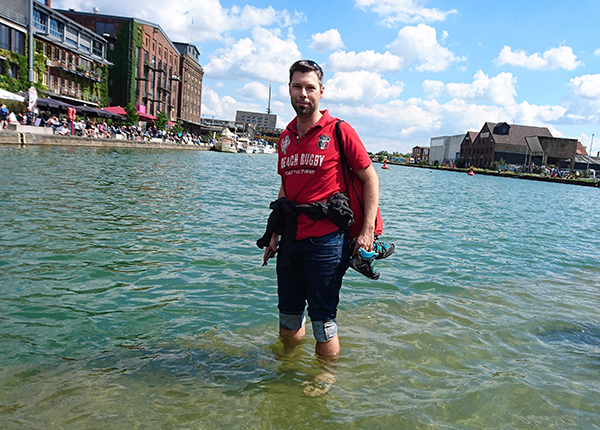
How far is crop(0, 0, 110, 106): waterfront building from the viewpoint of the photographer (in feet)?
137

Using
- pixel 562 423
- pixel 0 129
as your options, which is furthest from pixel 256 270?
pixel 0 129

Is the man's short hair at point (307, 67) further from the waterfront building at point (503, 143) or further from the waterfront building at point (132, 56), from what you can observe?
the waterfront building at point (503, 143)

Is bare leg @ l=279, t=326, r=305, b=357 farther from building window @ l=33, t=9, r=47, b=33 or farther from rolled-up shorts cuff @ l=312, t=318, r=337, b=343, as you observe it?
building window @ l=33, t=9, r=47, b=33

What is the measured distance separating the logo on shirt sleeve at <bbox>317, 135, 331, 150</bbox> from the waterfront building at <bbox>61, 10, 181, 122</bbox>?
7082 cm

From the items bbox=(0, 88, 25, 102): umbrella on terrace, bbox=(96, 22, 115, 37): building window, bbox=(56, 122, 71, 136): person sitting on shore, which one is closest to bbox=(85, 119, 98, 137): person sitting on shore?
bbox=(56, 122, 71, 136): person sitting on shore

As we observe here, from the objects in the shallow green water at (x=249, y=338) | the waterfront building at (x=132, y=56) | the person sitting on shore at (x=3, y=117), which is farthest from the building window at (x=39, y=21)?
the shallow green water at (x=249, y=338)

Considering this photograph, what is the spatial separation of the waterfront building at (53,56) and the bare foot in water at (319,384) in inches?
1786

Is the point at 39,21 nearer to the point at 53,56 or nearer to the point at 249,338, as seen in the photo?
the point at 53,56

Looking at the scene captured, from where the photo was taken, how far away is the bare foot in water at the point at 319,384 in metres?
3.37

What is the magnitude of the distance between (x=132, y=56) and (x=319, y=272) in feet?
242

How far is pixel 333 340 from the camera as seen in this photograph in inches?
137

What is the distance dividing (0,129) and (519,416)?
2954 centimetres

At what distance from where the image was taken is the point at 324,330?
3354mm

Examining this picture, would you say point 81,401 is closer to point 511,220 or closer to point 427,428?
point 427,428
